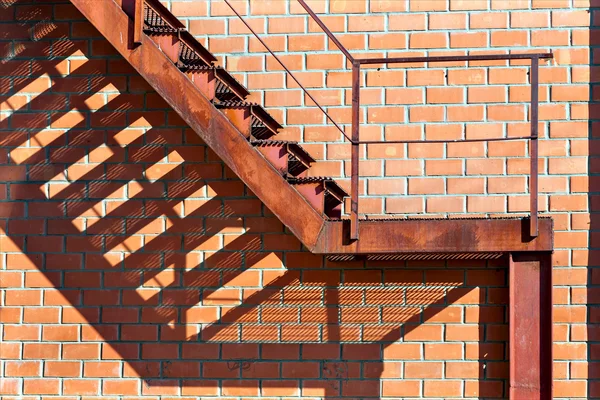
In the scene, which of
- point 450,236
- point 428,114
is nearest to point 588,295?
point 450,236

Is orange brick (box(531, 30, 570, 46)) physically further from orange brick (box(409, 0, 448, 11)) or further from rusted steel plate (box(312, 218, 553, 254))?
rusted steel plate (box(312, 218, 553, 254))

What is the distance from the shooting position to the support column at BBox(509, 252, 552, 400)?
507 centimetres

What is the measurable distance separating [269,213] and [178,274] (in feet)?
2.55

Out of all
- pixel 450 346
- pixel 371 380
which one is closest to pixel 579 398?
pixel 450 346

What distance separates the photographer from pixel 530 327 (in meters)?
5.15

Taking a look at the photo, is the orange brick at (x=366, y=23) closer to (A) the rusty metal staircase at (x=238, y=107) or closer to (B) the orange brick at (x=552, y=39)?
(A) the rusty metal staircase at (x=238, y=107)

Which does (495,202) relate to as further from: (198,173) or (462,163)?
(198,173)

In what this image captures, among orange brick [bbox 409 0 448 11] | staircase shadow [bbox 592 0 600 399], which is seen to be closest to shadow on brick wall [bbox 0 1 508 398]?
staircase shadow [bbox 592 0 600 399]

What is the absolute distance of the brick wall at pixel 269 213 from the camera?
5.56 metres

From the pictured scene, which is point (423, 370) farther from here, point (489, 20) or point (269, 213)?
point (489, 20)

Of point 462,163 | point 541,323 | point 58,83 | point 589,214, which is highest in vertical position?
point 58,83

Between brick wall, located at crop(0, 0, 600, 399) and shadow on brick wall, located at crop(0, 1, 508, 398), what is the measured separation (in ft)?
0.04

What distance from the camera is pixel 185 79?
488 centimetres

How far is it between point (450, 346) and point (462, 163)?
1258 millimetres
